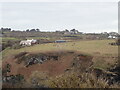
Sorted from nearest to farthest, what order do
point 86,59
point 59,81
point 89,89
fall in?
point 89,89 < point 59,81 < point 86,59

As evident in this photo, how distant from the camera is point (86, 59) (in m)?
31.7

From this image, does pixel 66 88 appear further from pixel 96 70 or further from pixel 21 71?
pixel 21 71

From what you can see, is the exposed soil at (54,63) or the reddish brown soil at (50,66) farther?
the reddish brown soil at (50,66)

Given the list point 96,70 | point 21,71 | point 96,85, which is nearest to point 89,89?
point 96,85

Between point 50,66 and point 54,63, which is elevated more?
point 54,63

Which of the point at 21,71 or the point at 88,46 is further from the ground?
the point at 88,46

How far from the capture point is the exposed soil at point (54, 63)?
30.7 m

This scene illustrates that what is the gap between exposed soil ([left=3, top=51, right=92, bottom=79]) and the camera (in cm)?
3072

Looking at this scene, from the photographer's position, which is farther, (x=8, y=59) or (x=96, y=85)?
(x=8, y=59)

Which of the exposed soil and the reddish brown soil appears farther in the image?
the reddish brown soil

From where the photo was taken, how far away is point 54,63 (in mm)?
34062

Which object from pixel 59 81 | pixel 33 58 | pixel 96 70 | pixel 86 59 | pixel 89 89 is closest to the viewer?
pixel 89 89

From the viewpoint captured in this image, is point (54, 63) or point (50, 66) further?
point (54, 63)

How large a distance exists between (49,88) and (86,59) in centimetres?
1709
